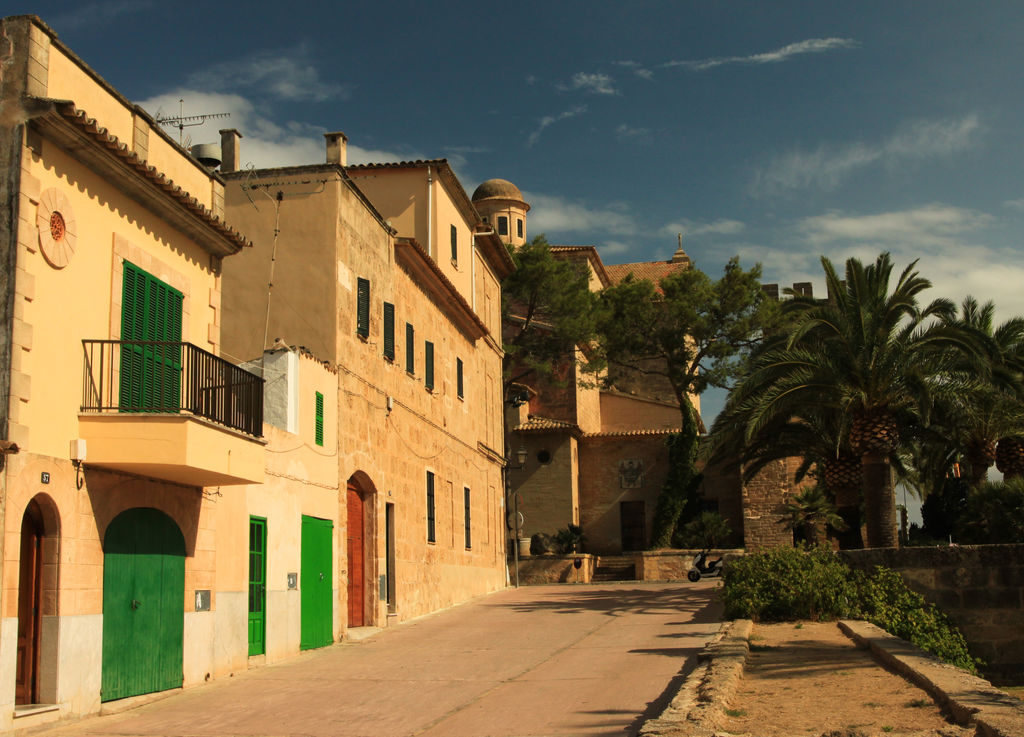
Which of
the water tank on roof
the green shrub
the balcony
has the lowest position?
the green shrub

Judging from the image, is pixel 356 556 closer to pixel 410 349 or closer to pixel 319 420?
pixel 319 420

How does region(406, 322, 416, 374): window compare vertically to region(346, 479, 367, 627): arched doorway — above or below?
above

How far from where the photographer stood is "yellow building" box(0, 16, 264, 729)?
10.1 metres

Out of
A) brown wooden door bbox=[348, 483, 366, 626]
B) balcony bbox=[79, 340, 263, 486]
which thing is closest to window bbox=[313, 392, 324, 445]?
brown wooden door bbox=[348, 483, 366, 626]

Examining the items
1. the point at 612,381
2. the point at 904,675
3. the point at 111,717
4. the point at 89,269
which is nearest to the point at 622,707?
the point at 904,675

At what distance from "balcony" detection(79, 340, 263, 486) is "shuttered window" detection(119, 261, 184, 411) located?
1cm

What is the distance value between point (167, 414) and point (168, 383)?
1243mm

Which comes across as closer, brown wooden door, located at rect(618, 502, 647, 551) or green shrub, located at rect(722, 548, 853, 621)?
green shrub, located at rect(722, 548, 853, 621)

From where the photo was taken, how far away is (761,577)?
1664 cm

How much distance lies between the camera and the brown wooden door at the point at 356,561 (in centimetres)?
1902

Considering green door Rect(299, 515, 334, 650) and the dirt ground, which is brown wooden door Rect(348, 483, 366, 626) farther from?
the dirt ground

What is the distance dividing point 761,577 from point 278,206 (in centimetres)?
1045

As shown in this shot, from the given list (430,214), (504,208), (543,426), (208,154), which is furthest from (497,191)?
(208,154)

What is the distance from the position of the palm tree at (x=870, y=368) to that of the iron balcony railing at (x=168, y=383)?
10906 mm
